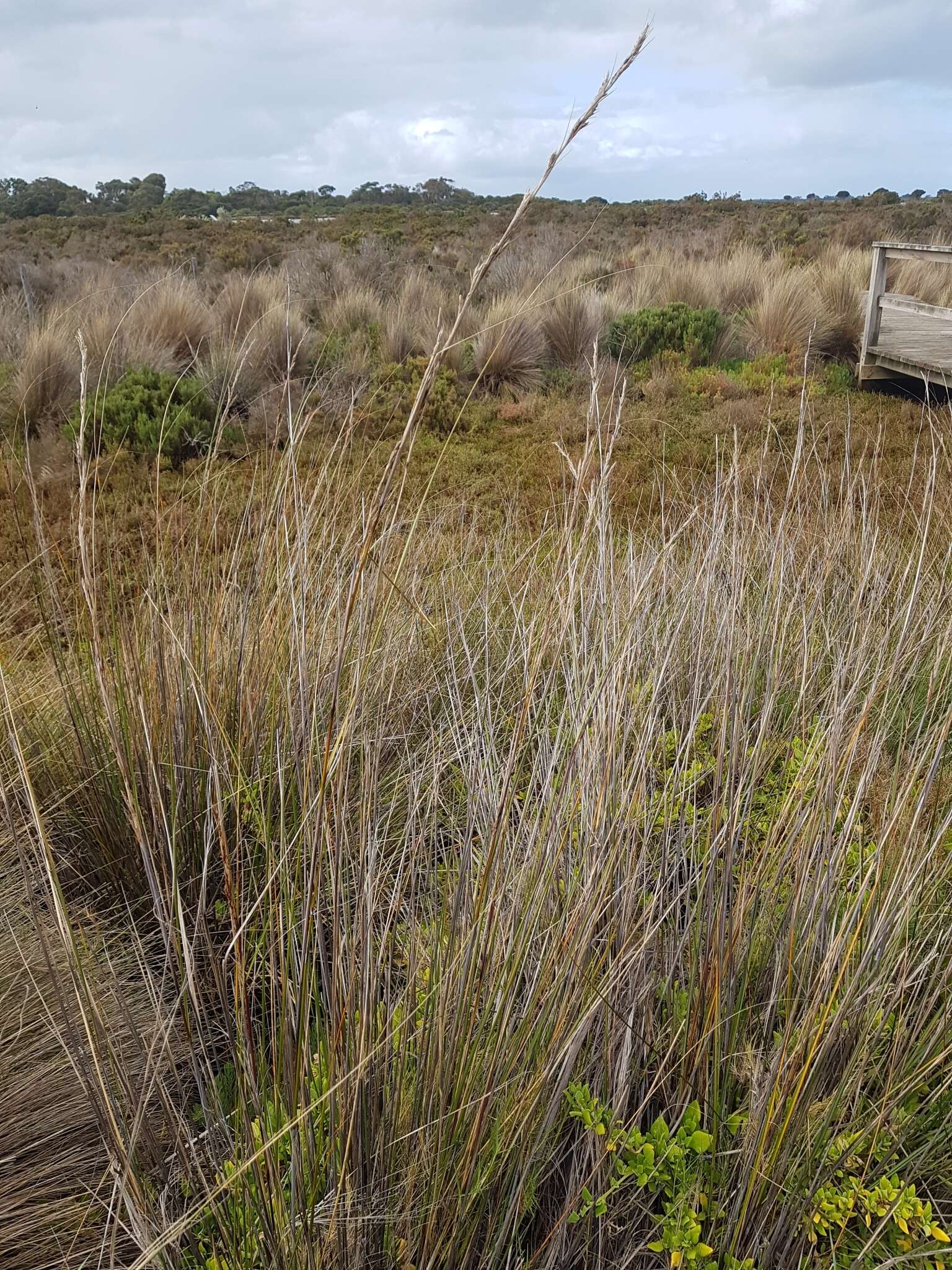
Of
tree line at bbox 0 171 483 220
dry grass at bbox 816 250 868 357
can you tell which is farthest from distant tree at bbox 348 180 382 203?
dry grass at bbox 816 250 868 357

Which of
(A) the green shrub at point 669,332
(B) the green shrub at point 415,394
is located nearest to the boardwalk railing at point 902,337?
(A) the green shrub at point 669,332

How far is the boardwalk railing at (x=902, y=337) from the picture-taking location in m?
7.89

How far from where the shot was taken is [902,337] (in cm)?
955

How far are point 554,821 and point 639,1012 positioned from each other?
14.6 inches

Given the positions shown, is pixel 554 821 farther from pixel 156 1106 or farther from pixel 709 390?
pixel 709 390

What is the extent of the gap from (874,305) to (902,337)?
822 millimetres

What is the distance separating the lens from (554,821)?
1.42 m

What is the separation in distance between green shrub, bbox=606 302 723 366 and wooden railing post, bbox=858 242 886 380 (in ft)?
4.82

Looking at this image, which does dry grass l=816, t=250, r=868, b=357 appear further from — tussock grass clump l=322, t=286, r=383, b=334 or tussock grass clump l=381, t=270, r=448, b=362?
tussock grass clump l=322, t=286, r=383, b=334

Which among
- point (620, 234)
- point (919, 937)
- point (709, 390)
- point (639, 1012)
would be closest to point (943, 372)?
point (709, 390)

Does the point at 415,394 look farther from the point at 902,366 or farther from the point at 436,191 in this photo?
the point at 436,191

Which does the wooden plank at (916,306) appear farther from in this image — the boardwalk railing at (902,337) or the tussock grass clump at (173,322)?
the tussock grass clump at (173,322)

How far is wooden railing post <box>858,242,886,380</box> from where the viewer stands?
29.3 ft

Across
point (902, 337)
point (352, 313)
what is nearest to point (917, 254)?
point (902, 337)
